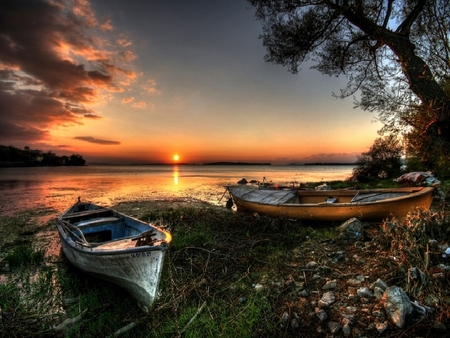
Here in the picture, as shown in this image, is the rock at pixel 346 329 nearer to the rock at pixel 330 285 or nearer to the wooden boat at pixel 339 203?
the rock at pixel 330 285

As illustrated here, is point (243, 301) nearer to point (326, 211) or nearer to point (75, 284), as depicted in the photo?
point (75, 284)

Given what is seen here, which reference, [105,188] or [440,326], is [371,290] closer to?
[440,326]

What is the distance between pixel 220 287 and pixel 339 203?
20.7 ft

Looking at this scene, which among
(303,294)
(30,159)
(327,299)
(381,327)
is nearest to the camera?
(381,327)

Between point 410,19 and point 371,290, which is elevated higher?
point 410,19

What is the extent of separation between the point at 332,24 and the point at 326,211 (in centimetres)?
621

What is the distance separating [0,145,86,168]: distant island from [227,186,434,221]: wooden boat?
123 metres

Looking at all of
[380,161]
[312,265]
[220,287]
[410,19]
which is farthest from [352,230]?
[380,161]

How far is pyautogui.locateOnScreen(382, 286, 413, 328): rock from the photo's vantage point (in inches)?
121

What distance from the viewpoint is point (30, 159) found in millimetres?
113812

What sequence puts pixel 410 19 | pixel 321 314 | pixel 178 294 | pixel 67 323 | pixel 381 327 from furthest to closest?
pixel 410 19 → pixel 178 294 → pixel 67 323 → pixel 321 314 → pixel 381 327

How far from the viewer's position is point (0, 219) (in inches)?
513

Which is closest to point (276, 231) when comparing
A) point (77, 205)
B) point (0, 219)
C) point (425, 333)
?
point (425, 333)

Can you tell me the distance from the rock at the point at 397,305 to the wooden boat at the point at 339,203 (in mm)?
5127
